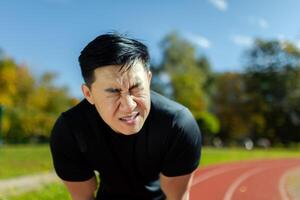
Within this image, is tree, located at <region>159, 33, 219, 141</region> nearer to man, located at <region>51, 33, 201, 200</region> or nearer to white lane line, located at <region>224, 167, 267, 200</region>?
white lane line, located at <region>224, 167, 267, 200</region>

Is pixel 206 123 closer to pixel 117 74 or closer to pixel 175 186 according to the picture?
pixel 175 186

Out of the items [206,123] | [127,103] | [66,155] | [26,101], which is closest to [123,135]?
[127,103]

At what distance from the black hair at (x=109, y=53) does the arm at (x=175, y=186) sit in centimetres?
61

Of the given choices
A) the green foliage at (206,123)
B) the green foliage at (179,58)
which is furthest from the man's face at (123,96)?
the green foliage at (179,58)

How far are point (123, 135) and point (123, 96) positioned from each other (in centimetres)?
24

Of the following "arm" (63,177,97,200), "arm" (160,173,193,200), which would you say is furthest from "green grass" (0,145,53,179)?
"arm" (160,173,193,200)

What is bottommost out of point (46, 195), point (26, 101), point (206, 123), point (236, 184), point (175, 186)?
point (26, 101)

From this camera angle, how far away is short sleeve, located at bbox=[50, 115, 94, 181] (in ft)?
7.46

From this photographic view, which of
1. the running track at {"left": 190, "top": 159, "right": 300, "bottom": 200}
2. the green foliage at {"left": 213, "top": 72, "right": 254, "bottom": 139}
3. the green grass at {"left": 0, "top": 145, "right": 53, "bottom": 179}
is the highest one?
the running track at {"left": 190, "top": 159, "right": 300, "bottom": 200}

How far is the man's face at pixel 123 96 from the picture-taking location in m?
2.01

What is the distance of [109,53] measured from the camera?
1971 millimetres

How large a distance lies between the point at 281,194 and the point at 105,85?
11.8 meters

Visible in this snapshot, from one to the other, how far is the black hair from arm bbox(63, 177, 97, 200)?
615mm

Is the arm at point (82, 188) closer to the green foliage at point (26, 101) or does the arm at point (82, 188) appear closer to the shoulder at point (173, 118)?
the shoulder at point (173, 118)
